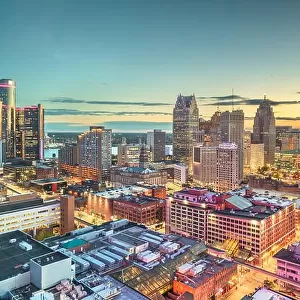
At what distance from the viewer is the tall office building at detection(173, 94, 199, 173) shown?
448 feet

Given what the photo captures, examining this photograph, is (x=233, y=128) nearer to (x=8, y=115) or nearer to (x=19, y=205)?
(x=8, y=115)

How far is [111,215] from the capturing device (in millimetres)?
59406

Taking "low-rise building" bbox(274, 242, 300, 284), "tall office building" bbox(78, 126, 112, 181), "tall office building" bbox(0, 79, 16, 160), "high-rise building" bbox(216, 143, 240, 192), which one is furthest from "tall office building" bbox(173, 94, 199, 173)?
"low-rise building" bbox(274, 242, 300, 284)

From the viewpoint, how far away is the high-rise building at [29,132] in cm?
14975

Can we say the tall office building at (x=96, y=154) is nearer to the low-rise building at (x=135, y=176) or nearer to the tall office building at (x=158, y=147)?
the low-rise building at (x=135, y=176)

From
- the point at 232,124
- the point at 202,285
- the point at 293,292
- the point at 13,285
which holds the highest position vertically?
the point at 232,124

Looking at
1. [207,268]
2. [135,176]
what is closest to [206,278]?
[207,268]

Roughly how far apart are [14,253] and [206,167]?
76513 mm

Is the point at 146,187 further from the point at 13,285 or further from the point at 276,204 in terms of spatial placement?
the point at 13,285

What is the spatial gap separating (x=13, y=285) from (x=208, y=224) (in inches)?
1168

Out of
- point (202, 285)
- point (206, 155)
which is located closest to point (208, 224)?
point (202, 285)

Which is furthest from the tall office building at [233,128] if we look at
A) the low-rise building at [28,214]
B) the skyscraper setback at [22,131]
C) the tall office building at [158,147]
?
the low-rise building at [28,214]

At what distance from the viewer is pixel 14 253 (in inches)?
1088

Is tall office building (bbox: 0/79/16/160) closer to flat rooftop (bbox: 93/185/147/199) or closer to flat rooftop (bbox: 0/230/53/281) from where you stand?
flat rooftop (bbox: 93/185/147/199)
